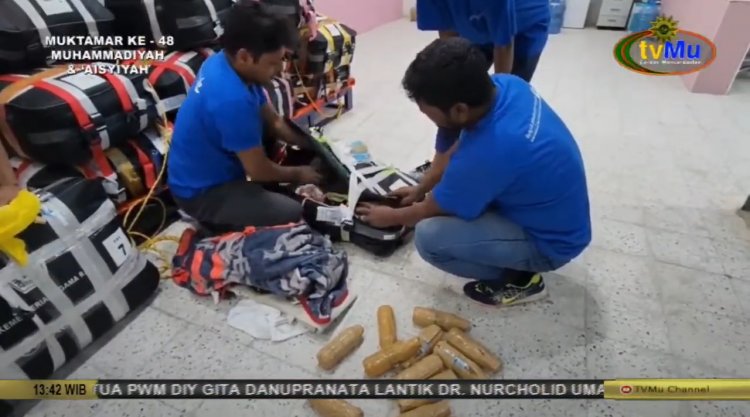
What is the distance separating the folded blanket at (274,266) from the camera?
4.70 ft

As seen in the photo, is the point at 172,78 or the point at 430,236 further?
the point at 172,78

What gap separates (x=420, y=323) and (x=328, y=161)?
0.76 metres

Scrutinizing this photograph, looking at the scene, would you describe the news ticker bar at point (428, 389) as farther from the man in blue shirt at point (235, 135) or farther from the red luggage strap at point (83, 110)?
the red luggage strap at point (83, 110)

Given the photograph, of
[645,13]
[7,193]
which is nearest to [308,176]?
[7,193]

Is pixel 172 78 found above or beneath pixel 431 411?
above

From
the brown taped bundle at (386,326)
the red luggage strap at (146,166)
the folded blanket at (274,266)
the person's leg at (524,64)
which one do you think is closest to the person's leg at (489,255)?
the brown taped bundle at (386,326)

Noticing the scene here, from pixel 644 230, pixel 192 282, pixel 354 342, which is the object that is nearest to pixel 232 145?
pixel 192 282

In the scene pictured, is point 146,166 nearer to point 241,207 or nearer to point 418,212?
point 241,207

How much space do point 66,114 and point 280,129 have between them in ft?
2.33

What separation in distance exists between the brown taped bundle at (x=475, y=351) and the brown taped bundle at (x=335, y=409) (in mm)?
343

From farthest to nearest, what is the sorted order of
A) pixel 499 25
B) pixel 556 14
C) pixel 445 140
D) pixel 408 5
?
pixel 408 5 < pixel 556 14 < pixel 445 140 < pixel 499 25

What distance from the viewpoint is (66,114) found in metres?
1.41

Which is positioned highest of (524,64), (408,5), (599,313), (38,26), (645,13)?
(38,26)

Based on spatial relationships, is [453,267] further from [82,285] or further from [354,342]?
[82,285]
